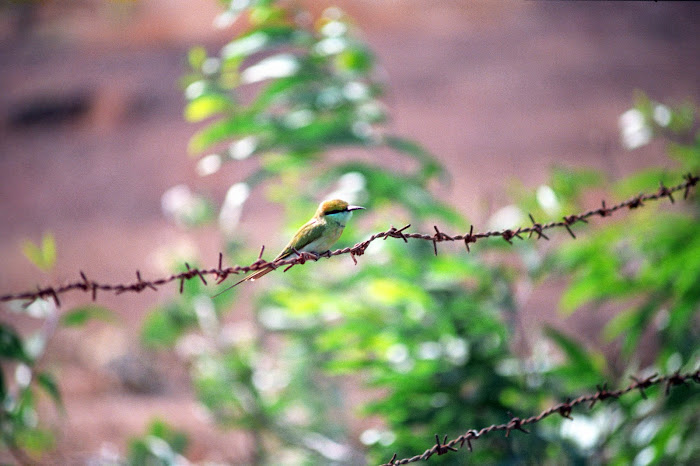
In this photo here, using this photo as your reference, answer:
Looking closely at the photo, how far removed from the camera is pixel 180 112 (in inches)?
614

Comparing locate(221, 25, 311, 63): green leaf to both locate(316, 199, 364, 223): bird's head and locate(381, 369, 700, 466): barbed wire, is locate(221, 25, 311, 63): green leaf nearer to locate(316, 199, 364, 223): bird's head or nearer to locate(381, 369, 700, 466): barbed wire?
locate(316, 199, 364, 223): bird's head

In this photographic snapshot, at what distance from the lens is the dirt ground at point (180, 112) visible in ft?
35.9

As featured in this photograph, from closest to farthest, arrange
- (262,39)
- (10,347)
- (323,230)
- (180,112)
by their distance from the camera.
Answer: (323,230)
(10,347)
(262,39)
(180,112)

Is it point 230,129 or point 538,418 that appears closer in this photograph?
point 538,418

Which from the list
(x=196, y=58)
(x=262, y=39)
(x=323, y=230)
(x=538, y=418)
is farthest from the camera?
(x=262, y=39)

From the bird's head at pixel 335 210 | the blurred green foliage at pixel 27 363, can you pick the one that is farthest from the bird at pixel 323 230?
the blurred green foliage at pixel 27 363

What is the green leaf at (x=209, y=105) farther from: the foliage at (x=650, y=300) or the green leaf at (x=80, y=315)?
the foliage at (x=650, y=300)

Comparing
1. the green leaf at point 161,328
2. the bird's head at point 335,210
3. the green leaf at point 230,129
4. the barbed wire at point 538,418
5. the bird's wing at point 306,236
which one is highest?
the green leaf at point 230,129

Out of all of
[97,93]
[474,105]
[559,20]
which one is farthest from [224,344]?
[559,20]

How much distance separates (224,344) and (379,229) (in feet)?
7.12


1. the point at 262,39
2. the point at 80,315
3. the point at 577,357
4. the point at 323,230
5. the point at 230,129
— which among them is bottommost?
the point at 323,230

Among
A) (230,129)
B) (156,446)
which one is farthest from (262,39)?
(156,446)

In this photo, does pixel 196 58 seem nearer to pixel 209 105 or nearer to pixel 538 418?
pixel 209 105

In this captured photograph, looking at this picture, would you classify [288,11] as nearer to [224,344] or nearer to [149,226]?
[224,344]
